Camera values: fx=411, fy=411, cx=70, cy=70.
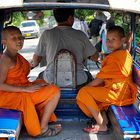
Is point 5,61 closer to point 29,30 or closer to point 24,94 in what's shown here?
point 24,94

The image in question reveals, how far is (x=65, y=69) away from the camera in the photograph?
5.23 metres

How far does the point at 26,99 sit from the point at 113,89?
1.03m

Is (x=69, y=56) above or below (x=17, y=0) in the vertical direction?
below

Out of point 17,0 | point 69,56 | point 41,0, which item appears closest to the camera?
point 17,0

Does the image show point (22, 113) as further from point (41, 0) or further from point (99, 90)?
point (41, 0)

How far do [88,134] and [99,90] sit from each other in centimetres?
53

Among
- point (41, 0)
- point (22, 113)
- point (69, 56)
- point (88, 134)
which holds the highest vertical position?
point (41, 0)

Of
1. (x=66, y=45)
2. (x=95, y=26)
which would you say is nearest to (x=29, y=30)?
(x=95, y=26)

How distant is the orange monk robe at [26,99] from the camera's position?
14.9 ft

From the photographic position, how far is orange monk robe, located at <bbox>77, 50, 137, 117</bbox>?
4.79 m

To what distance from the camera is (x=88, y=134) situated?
15.4 ft

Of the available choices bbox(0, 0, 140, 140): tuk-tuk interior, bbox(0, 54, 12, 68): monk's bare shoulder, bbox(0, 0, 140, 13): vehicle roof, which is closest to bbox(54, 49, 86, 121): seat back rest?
bbox(0, 0, 140, 140): tuk-tuk interior

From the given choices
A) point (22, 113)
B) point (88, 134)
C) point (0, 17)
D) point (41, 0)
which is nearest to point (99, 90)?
point (88, 134)

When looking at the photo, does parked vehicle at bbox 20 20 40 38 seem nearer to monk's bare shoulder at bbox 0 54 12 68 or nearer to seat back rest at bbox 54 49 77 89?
seat back rest at bbox 54 49 77 89
